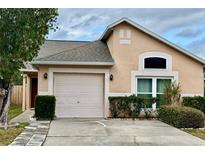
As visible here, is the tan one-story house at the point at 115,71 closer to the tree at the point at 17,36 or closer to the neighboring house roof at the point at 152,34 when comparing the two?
the neighboring house roof at the point at 152,34

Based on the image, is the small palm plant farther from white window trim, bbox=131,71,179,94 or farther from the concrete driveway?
the concrete driveway

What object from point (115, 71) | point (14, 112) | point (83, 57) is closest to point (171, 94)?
point (115, 71)

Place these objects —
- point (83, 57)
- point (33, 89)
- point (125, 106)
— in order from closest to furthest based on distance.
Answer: point (125, 106)
point (83, 57)
point (33, 89)

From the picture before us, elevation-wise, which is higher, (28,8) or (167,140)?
(28,8)

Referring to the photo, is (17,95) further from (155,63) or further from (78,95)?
(155,63)

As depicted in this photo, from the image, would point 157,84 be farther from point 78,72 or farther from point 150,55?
point 78,72

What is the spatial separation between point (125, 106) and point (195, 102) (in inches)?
136

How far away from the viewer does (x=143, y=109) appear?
18.9 metres

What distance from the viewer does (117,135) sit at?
41.7 feet

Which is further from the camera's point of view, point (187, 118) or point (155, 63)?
point (155, 63)

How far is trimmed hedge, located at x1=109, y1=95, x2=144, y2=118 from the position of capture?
1852 cm

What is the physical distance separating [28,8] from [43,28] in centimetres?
120

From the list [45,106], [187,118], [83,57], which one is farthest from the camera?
[83,57]
